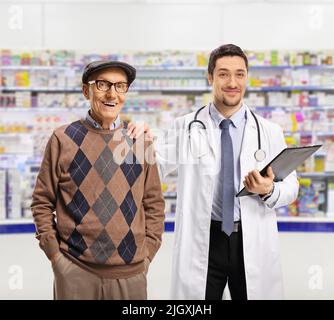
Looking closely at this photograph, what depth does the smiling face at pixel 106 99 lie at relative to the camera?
1940 millimetres

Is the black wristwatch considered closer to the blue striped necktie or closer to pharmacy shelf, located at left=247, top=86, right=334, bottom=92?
the blue striped necktie

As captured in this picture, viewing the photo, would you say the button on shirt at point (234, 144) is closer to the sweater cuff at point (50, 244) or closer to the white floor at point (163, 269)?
the sweater cuff at point (50, 244)

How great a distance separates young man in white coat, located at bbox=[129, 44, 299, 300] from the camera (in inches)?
91.7

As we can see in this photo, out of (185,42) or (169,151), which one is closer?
(169,151)

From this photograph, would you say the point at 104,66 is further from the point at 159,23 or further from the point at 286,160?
the point at 159,23

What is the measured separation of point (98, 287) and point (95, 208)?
313 millimetres

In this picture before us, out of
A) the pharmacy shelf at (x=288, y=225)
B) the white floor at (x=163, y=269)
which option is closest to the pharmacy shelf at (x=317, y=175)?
the pharmacy shelf at (x=288, y=225)

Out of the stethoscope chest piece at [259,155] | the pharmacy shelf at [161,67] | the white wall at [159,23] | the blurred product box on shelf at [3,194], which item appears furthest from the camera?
the white wall at [159,23]

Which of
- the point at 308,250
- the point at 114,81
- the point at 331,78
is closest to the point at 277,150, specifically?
the point at 114,81

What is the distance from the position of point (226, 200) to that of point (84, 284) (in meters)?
0.76

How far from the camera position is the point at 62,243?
195cm

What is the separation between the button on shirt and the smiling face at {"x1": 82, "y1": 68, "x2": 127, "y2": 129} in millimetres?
637

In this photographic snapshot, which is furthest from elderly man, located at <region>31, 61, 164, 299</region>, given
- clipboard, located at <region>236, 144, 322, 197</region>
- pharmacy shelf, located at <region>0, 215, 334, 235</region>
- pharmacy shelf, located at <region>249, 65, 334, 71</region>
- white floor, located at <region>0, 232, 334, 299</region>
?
pharmacy shelf, located at <region>249, 65, 334, 71</region>

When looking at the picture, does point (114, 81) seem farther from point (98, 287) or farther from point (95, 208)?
point (98, 287)
